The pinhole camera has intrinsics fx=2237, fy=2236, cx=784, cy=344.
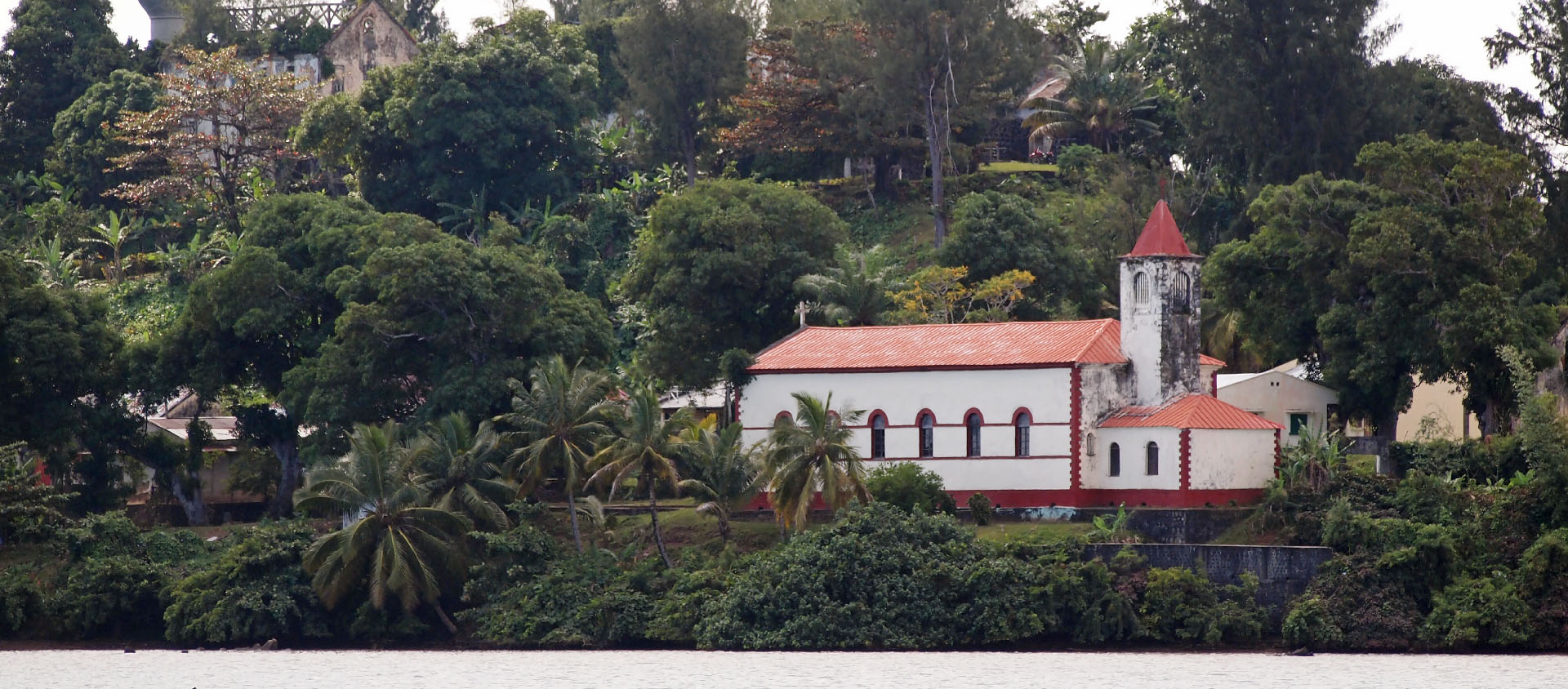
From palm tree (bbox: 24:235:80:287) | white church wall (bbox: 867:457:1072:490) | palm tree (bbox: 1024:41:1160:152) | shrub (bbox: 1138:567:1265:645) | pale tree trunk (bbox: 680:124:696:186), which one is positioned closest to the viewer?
shrub (bbox: 1138:567:1265:645)

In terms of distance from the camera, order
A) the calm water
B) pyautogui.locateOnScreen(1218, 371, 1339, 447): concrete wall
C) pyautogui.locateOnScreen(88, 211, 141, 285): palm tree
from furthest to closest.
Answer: pyautogui.locateOnScreen(88, 211, 141, 285): palm tree
pyautogui.locateOnScreen(1218, 371, 1339, 447): concrete wall
the calm water

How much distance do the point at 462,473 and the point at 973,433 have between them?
12102 mm

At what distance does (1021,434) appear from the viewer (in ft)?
173

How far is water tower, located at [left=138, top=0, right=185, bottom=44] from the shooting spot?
99750mm

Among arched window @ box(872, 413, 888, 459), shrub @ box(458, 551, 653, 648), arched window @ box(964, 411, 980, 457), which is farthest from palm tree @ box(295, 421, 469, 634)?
arched window @ box(964, 411, 980, 457)

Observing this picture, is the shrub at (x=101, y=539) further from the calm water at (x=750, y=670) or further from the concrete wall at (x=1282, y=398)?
the concrete wall at (x=1282, y=398)

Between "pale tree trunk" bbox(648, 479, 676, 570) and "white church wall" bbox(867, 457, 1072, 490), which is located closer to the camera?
"pale tree trunk" bbox(648, 479, 676, 570)

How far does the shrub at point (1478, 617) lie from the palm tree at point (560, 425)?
62.3 ft

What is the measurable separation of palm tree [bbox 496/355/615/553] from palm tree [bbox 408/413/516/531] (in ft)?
1.95

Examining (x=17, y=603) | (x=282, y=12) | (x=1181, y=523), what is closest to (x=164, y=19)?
(x=282, y=12)

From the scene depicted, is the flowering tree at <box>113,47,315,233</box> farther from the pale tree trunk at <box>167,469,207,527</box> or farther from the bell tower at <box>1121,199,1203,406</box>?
the bell tower at <box>1121,199,1203,406</box>

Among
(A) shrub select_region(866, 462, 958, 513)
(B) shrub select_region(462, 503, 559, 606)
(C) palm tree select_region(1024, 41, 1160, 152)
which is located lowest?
(B) shrub select_region(462, 503, 559, 606)

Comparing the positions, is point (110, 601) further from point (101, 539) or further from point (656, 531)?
point (656, 531)

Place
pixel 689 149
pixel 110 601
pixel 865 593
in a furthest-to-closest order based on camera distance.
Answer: pixel 689 149 < pixel 110 601 < pixel 865 593
